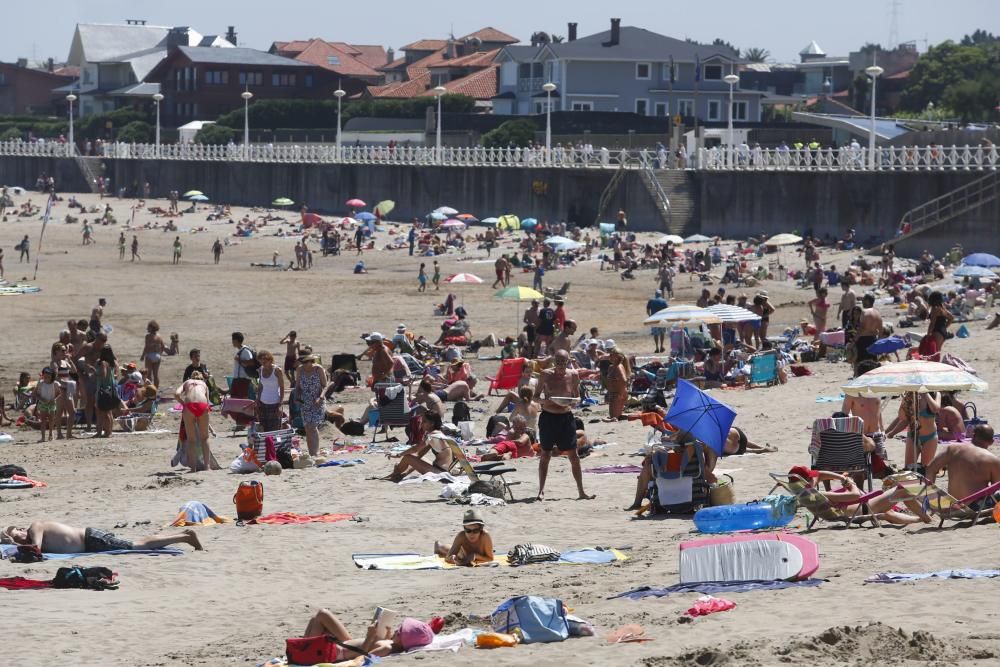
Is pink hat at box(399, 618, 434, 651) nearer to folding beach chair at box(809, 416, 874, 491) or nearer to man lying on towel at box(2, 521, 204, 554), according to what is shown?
man lying on towel at box(2, 521, 204, 554)

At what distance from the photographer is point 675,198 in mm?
42156

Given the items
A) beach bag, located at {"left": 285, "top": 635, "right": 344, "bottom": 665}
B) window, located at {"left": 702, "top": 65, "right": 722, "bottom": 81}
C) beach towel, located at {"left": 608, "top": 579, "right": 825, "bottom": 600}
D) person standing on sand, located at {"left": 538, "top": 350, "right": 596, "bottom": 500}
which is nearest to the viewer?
beach bag, located at {"left": 285, "top": 635, "right": 344, "bottom": 665}

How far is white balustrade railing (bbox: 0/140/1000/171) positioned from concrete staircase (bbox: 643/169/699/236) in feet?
2.13

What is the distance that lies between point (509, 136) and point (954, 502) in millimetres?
46033

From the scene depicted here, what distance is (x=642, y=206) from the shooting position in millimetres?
43031

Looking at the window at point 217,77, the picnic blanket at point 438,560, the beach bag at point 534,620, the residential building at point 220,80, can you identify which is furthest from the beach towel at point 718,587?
the window at point 217,77

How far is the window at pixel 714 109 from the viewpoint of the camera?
66688mm

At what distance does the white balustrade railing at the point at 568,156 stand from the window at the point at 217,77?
45.5 ft

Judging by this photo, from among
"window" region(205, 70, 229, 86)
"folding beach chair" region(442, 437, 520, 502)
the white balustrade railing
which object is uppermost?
"window" region(205, 70, 229, 86)

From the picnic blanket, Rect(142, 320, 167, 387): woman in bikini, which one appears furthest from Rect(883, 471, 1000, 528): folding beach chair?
Rect(142, 320, 167, 387): woman in bikini

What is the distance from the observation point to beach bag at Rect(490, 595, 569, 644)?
7664mm

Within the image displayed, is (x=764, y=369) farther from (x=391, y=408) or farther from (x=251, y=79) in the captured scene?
(x=251, y=79)

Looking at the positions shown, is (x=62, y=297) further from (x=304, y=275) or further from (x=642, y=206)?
(x=642, y=206)

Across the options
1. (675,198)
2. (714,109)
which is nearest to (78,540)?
(675,198)
